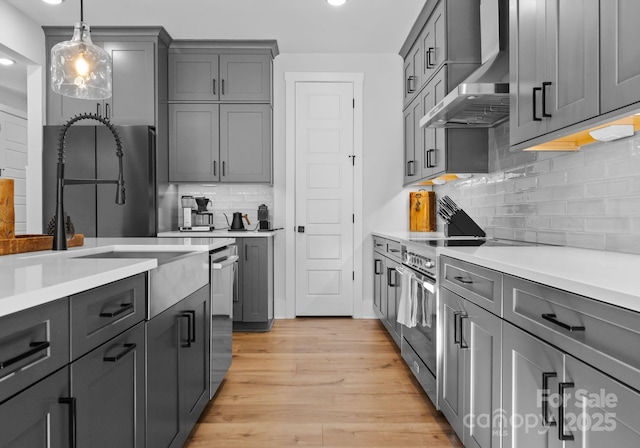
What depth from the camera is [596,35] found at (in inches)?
59.1

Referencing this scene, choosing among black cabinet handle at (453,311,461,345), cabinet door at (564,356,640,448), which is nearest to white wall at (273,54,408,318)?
black cabinet handle at (453,311,461,345)

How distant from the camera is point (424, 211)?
14.9 feet

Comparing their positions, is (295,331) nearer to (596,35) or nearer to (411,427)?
(411,427)

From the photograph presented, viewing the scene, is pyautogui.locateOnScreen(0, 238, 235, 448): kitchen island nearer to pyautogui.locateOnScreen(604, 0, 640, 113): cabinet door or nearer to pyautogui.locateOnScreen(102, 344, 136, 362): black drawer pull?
pyautogui.locateOnScreen(102, 344, 136, 362): black drawer pull

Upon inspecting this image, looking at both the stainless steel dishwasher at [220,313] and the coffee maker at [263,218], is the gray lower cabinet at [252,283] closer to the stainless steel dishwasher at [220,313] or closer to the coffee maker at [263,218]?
the coffee maker at [263,218]

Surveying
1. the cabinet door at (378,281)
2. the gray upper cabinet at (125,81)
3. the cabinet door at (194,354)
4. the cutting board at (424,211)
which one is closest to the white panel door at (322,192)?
the cabinet door at (378,281)

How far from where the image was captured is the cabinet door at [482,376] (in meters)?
1.57

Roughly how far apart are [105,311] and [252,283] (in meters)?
2.99

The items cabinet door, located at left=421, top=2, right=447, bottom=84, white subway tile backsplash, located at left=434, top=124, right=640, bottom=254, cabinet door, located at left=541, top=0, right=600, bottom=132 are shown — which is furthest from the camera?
cabinet door, located at left=421, top=2, right=447, bottom=84

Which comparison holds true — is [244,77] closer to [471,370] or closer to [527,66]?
[527,66]

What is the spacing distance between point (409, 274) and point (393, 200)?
6.89ft

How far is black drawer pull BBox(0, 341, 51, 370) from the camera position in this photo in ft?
2.68

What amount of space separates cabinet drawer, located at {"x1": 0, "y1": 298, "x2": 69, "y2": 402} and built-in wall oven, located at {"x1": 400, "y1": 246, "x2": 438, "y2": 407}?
1.80 meters

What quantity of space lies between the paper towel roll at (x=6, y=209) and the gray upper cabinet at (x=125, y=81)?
2.65 metres
